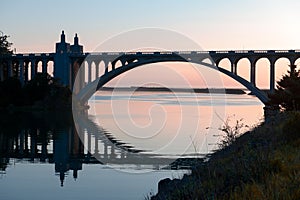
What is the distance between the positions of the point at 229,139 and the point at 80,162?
11.1 meters

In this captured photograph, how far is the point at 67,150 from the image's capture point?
27.9m

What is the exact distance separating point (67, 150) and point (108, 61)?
33549mm

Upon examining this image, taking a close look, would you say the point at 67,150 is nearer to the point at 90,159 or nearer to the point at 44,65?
the point at 90,159

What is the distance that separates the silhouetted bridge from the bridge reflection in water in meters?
19.9

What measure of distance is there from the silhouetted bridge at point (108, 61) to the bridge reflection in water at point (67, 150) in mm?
19864

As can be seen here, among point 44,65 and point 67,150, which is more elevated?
point 44,65

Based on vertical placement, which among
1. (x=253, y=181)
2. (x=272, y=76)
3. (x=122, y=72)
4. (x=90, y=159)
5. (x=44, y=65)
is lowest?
(x=90, y=159)

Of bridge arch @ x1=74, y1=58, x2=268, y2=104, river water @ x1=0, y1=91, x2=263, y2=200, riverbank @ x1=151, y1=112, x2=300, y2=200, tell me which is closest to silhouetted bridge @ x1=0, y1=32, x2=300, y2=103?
bridge arch @ x1=74, y1=58, x2=268, y2=104

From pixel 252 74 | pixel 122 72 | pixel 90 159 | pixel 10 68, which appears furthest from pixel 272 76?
pixel 10 68

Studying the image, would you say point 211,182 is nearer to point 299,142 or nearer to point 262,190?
point 262,190

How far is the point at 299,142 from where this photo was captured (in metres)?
12.0

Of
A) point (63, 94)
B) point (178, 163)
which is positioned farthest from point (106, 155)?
point (63, 94)

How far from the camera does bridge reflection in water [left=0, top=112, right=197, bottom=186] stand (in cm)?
2286

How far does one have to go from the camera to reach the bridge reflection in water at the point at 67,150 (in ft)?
75.0
